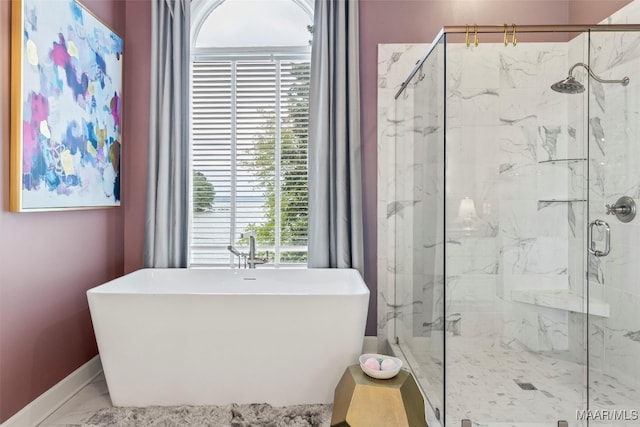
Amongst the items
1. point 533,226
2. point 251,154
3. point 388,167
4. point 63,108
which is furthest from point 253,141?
point 533,226

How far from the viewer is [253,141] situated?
126 inches

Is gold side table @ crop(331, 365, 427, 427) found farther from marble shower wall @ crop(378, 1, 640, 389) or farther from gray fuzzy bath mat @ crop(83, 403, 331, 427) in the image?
marble shower wall @ crop(378, 1, 640, 389)

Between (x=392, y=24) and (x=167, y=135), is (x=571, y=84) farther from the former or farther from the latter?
(x=167, y=135)

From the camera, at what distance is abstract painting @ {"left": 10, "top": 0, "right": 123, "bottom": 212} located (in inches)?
78.7

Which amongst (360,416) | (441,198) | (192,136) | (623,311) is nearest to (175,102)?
(192,136)

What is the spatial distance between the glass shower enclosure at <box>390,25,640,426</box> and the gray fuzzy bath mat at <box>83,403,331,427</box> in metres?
0.63

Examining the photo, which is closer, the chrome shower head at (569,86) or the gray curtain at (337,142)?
the chrome shower head at (569,86)

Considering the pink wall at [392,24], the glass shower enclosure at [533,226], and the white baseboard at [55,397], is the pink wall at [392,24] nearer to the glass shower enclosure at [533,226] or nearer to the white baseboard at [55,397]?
the glass shower enclosure at [533,226]

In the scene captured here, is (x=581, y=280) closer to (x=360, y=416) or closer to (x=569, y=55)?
(x=569, y=55)

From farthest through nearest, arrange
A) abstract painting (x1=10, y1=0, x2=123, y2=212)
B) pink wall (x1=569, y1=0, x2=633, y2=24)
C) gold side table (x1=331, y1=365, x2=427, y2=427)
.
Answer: pink wall (x1=569, y1=0, x2=633, y2=24)
abstract painting (x1=10, y1=0, x2=123, y2=212)
gold side table (x1=331, y1=365, x2=427, y2=427)

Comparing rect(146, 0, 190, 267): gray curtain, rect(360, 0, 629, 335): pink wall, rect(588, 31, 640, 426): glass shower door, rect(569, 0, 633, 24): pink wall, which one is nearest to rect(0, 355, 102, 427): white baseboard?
rect(146, 0, 190, 267): gray curtain

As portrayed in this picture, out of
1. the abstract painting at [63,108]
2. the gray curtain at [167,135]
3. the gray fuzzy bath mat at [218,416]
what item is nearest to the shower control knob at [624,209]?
the gray fuzzy bath mat at [218,416]

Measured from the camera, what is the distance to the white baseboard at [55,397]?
2070 mm

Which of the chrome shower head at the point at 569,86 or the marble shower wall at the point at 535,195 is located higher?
the chrome shower head at the point at 569,86
